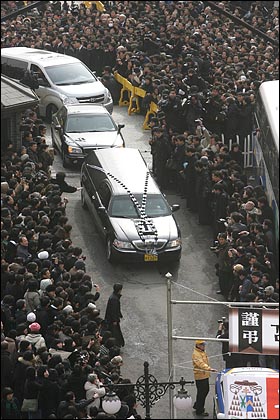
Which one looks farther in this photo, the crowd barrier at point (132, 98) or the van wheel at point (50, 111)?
the van wheel at point (50, 111)

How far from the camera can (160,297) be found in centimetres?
2628

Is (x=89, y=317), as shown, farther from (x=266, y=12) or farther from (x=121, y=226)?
(x=266, y=12)

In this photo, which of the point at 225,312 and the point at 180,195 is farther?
the point at 180,195

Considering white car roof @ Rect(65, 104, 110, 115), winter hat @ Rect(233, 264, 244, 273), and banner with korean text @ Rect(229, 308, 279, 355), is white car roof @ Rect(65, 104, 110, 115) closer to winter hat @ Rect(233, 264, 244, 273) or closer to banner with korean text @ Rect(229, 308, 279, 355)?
winter hat @ Rect(233, 264, 244, 273)

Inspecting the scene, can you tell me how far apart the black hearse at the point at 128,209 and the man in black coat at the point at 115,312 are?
3077 mm

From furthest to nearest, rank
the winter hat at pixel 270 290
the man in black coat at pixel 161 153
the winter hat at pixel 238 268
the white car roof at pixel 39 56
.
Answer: the white car roof at pixel 39 56
the man in black coat at pixel 161 153
the winter hat at pixel 238 268
the winter hat at pixel 270 290

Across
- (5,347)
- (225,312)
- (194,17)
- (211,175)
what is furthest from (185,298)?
(194,17)

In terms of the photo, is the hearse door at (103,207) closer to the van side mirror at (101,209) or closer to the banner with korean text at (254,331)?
the van side mirror at (101,209)

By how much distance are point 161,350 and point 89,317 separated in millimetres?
2764

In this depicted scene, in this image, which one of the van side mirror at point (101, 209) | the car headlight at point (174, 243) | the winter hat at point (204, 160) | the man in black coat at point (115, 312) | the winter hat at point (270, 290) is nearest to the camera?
the winter hat at point (270, 290)

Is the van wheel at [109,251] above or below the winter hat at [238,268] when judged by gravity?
below

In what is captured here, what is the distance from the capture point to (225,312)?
2569 cm

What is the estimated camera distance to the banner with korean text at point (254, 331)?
20.3 m

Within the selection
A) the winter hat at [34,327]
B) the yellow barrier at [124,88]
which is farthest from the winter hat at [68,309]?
the yellow barrier at [124,88]
